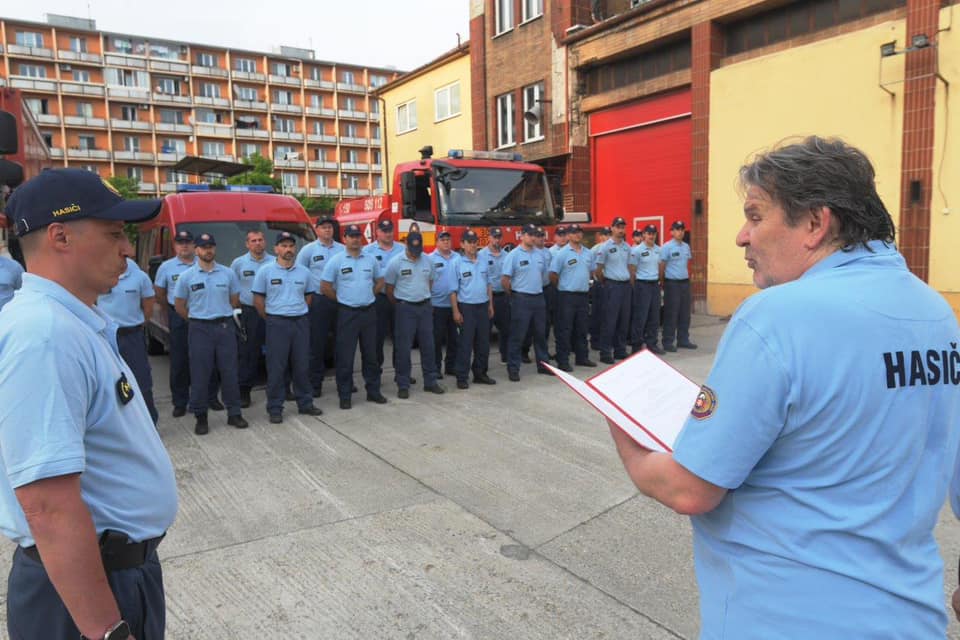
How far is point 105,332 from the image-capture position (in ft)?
5.51

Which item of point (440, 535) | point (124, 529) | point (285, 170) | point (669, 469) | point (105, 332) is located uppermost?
point (285, 170)

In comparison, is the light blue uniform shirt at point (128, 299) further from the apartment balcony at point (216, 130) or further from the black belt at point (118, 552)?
the apartment balcony at point (216, 130)

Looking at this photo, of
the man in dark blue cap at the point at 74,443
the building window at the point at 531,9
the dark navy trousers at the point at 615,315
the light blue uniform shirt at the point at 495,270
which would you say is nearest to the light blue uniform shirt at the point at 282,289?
the light blue uniform shirt at the point at 495,270

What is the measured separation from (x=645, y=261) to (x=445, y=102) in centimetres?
1395

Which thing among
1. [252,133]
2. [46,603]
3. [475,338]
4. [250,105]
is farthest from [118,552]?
[250,105]

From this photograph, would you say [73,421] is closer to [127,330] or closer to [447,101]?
[127,330]

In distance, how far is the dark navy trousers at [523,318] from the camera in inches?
328

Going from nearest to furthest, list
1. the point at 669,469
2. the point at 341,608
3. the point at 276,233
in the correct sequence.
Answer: the point at 669,469
the point at 341,608
the point at 276,233

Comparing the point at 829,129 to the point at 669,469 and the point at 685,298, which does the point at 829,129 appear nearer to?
the point at 685,298

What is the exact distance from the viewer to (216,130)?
58.8 metres

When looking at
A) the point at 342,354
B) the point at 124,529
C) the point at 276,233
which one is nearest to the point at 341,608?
the point at 124,529

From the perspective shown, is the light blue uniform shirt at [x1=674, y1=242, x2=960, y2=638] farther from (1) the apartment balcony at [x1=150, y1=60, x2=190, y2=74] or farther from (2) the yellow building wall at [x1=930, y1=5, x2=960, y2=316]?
(1) the apartment balcony at [x1=150, y1=60, x2=190, y2=74]

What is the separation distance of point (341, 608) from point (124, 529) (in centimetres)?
173

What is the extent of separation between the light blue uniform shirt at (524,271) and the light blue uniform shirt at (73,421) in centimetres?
695
